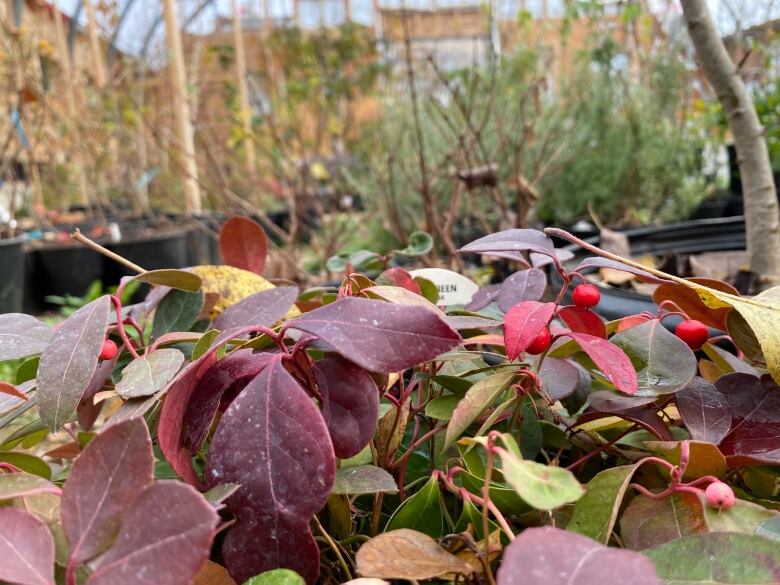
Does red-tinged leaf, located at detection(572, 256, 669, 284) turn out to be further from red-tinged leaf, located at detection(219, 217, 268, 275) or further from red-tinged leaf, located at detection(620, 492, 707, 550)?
red-tinged leaf, located at detection(219, 217, 268, 275)

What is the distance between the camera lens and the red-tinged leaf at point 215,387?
41 centimetres

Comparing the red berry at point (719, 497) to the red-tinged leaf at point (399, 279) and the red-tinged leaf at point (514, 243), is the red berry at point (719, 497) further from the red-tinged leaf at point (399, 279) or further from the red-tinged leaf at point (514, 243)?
the red-tinged leaf at point (399, 279)

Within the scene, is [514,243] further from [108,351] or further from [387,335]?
[108,351]

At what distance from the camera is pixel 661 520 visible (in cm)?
38

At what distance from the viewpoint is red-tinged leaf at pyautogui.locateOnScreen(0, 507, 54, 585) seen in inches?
11.8

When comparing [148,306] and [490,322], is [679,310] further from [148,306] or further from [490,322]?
[148,306]

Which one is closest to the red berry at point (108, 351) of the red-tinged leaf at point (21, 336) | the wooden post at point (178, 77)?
the red-tinged leaf at point (21, 336)

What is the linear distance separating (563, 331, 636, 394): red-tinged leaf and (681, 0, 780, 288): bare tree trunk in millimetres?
782

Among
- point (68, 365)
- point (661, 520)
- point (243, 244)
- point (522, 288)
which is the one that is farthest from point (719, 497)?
point (243, 244)

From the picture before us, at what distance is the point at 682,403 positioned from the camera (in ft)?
1.52

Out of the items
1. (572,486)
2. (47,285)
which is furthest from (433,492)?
(47,285)

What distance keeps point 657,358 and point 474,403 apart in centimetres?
16

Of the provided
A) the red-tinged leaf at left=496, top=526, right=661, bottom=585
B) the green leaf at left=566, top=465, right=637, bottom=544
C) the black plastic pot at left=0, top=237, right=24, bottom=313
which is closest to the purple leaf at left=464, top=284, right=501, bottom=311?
the green leaf at left=566, top=465, right=637, bottom=544

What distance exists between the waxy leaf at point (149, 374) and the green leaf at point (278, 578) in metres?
0.13
